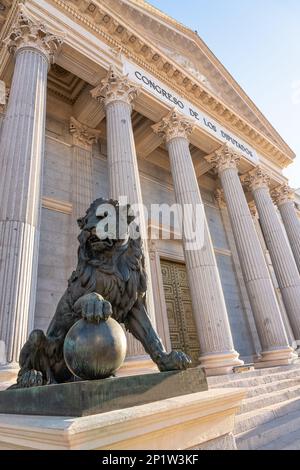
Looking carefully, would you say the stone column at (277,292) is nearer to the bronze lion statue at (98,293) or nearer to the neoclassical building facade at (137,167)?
the neoclassical building facade at (137,167)

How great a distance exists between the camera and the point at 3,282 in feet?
14.9

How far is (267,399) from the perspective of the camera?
188 inches

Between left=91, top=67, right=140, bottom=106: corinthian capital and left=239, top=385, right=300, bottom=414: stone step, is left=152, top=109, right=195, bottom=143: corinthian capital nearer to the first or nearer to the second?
left=91, top=67, right=140, bottom=106: corinthian capital

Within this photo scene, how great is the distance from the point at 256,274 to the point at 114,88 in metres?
7.85

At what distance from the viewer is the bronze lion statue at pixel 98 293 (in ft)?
7.82

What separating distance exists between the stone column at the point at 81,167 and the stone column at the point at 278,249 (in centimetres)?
798

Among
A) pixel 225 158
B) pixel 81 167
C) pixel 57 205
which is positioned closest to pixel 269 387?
pixel 57 205

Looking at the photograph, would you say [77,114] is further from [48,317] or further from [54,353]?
[54,353]

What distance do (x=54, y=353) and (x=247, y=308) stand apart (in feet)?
40.8

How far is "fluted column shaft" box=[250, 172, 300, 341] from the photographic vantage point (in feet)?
37.2

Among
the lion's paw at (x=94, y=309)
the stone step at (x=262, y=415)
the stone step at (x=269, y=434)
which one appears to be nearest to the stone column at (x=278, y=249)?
the stone step at (x=262, y=415)

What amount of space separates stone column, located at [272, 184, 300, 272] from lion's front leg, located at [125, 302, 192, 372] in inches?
535

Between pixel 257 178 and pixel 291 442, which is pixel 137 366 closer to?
pixel 291 442
